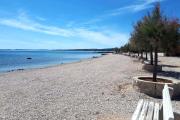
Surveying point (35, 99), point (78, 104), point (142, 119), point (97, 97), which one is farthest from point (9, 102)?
point (142, 119)

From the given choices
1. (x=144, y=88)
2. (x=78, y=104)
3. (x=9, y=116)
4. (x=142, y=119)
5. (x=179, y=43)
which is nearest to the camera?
(x=142, y=119)

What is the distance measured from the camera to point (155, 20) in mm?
13703

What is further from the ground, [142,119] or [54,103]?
[142,119]

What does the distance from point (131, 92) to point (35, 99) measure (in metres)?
4.00

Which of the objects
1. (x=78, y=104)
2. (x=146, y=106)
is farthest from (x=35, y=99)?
(x=146, y=106)

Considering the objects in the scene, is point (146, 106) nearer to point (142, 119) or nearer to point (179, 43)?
point (142, 119)

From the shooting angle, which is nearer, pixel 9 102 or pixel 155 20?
pixel 9 102

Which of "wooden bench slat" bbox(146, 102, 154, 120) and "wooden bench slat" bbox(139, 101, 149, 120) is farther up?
"wooden bench slat" bbox(139, 101, 149, 120)

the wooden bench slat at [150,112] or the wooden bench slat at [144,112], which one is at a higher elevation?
the wooden bench slat at [144,112]

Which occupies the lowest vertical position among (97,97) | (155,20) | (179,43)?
(97,97)

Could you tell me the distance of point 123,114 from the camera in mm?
7852

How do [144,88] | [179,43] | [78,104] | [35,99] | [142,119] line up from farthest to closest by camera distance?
[179,43], [144,88], [35,99], [78,104], [142,119]

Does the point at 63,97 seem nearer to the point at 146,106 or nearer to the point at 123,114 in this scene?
the point at 123,114

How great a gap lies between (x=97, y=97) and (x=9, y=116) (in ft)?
12.6
